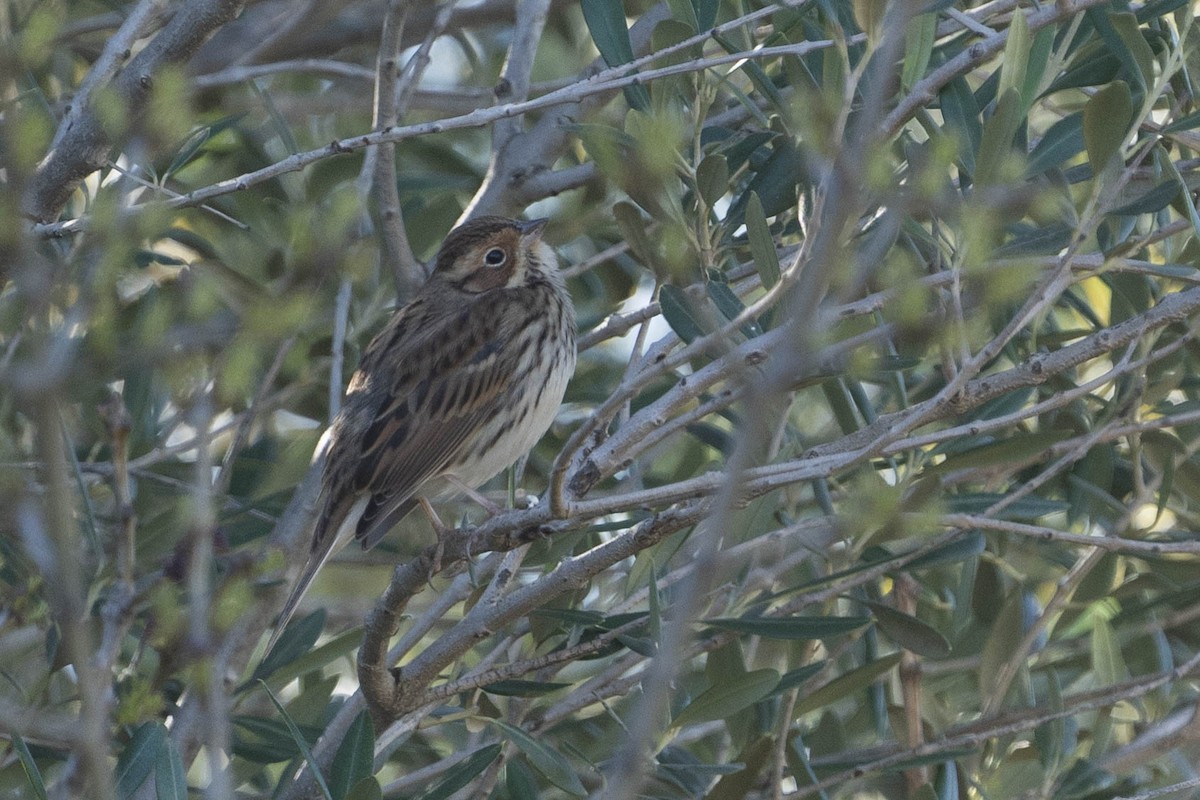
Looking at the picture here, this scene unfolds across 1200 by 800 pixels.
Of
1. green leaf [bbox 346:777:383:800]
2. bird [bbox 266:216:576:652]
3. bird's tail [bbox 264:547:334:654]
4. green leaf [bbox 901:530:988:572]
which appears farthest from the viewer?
bird [bbox 266:216:576:652]

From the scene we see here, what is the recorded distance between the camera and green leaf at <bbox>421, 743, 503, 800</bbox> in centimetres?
355

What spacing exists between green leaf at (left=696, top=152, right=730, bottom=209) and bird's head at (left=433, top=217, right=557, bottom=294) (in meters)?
1.53

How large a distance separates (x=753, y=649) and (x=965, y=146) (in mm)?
1545

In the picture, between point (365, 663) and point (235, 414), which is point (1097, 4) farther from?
point (235, 414)

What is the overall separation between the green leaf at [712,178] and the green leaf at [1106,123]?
83 cm

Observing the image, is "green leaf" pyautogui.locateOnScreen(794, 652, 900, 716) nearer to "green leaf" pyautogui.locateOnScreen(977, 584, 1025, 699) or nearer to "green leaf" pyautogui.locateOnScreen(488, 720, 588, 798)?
"green leaf" pyautogui.locateOnScreen(977, 584, 1025, 699)

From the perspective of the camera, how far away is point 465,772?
3.66 meters

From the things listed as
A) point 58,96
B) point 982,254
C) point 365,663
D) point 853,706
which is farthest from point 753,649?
point 58,96

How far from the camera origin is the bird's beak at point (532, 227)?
5324mm

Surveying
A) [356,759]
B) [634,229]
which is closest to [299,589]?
[356,759]

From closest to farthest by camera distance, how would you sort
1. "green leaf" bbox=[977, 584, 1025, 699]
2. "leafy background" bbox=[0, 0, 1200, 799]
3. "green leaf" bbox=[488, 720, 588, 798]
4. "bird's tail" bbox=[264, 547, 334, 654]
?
"leafy background" bbox=[0, 0, 1200, 799], "green leaf" bbox=[488, 720, 588, 798], "green leaf" bbox=[977, 584, 1025, 699], "bird's tail" bbox=[264, 547, 334, 654]

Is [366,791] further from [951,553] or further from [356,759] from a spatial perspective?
[951,553]

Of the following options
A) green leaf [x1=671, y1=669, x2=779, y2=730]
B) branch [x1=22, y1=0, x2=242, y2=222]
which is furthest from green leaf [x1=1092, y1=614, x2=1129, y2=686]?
branch [x1=22, y1=0, x2=242, y2=222]

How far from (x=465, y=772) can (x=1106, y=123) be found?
2.01 meters
